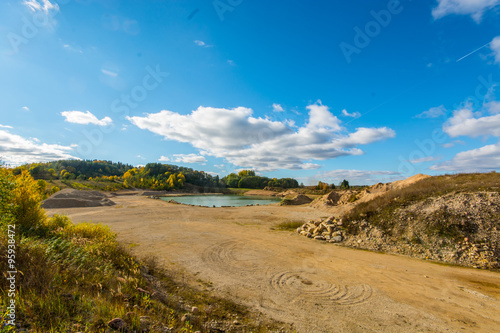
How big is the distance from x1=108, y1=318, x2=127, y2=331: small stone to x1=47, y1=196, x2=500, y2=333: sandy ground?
10.7 feet

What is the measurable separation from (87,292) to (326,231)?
13291mm

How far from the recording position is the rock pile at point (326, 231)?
44.5ft

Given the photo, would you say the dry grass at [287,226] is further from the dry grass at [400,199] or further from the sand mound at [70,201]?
the sand mound at [70,201]

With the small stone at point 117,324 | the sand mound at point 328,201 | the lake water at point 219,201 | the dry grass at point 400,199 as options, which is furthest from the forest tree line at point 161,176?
the small stone at point 117,324

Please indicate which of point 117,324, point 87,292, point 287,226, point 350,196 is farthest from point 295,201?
point 117,324

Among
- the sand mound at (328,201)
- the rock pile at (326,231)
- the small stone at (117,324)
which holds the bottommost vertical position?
the rock pile at (326,231)

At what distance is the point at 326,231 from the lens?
14445 mm

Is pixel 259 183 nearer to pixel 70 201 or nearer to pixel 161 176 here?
pixel 161 176

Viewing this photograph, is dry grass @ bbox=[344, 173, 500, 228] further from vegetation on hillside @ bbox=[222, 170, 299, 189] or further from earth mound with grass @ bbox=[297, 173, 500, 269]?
vegetation on hillside @ bbox=[222, 170, 299, 189]

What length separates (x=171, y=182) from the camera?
10612 cm

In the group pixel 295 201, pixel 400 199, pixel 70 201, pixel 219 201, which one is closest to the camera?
pixel 400 199

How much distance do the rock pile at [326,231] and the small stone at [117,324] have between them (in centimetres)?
1228

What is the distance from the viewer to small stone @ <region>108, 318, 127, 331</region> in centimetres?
358

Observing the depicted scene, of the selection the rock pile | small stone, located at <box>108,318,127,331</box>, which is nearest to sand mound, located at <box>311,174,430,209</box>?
the rock pile
